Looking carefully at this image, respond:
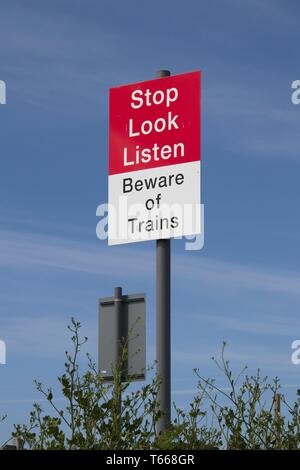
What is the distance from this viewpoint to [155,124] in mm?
11664

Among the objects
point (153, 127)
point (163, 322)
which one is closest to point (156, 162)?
point (153, 127)

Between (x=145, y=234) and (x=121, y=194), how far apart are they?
63 centimetres

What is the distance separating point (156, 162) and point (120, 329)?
2112 mm

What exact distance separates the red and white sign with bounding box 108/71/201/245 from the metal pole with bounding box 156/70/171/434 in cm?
24

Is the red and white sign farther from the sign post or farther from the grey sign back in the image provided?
the grey sign back

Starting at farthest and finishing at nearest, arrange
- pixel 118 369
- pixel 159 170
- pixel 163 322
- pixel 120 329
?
pixel 159 170
pixel 163 322
pixel 120 329
pixel 118 369

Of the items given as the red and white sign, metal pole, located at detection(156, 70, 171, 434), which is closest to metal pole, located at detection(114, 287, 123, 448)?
metal pole, located at detection(156, 70, 171, 434)

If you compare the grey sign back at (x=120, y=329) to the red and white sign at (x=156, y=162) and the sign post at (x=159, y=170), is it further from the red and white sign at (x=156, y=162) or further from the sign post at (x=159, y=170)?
the red and white sign at (x=156, y=162)

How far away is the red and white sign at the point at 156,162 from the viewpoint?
37.4 ft

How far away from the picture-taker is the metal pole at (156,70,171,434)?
1066 centimetres

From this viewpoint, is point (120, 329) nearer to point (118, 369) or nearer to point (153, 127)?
point (118, 369)

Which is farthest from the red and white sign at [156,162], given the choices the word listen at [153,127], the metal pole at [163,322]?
the metal pole at [163,322]

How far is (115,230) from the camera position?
11.7m

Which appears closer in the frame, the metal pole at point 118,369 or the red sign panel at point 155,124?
the metal pole at point 118,369
